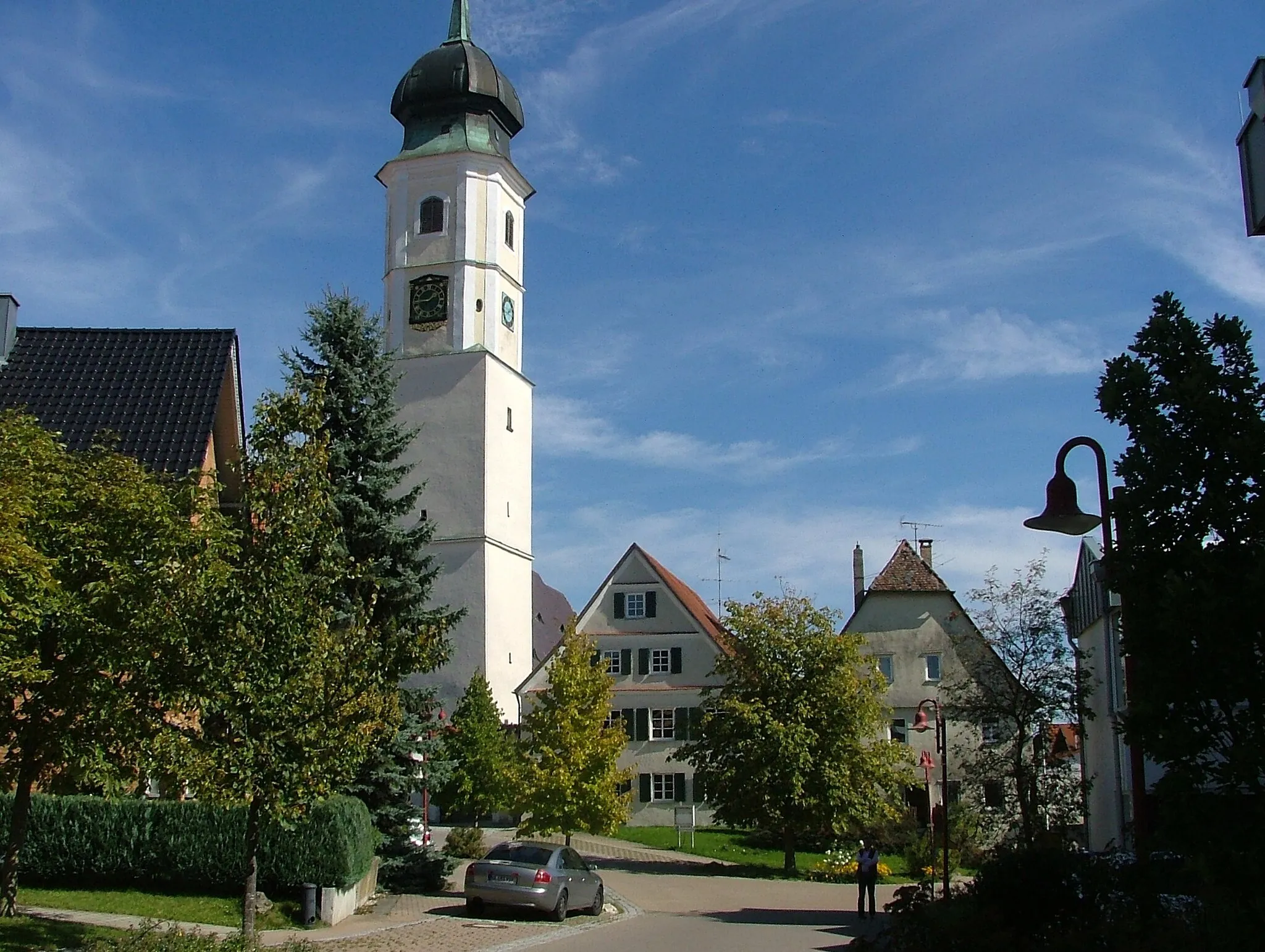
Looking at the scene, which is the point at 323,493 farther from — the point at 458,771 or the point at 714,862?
the point at 458,771

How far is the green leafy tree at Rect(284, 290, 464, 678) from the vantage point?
2598 cm

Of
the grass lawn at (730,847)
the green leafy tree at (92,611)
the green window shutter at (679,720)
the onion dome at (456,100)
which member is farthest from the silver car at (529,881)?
the onion dome at (456,100)

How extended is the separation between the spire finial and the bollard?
152 feet

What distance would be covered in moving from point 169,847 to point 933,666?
33006mm

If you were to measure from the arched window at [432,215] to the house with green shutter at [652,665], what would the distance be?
17.4 meters

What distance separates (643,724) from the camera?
5000 centimetres

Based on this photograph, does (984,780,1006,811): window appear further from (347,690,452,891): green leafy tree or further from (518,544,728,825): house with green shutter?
(518,544,728,825): house with green shutter

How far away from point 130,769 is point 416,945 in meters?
5.00

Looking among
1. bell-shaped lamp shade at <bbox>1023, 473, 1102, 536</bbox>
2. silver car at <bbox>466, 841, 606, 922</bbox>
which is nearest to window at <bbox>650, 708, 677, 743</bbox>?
silver car at <bbox>466, 841, 606, 922</bbox>

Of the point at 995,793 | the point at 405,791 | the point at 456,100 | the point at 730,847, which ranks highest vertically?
the point at 456,100

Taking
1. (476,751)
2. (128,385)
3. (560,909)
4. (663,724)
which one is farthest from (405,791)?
(663,724)

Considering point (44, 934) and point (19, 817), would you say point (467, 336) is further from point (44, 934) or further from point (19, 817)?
point (44, 934)

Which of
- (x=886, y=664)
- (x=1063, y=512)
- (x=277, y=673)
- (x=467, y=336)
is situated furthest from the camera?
(x=467, y=336)

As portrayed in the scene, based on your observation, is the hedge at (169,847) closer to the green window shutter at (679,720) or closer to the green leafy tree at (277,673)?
the green leafy tree at (277,673)
